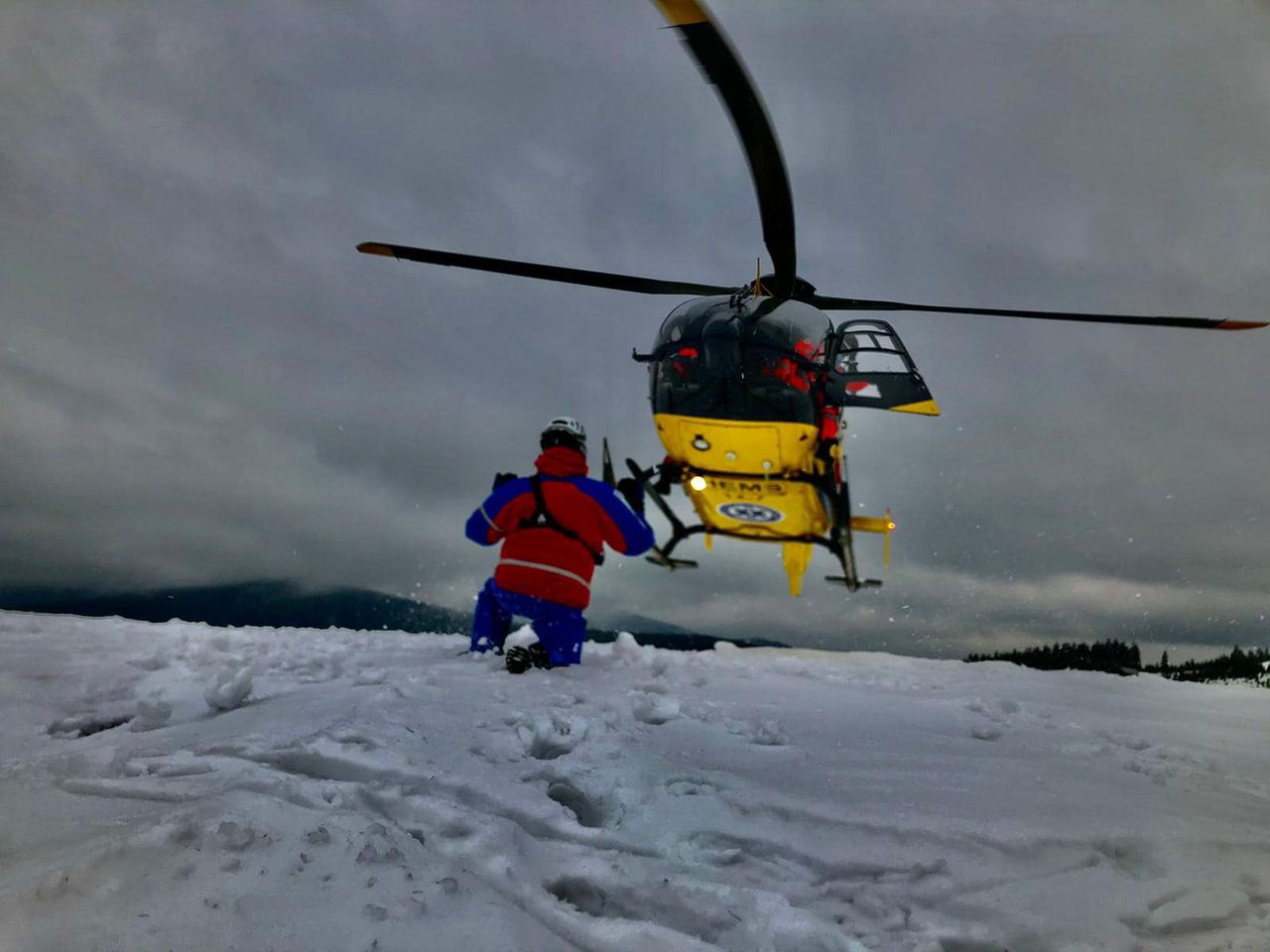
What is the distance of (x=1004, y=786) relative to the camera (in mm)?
2490

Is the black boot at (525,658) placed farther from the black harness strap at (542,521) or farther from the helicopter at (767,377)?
the helicopter at (767,377)

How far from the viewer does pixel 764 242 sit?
255 inches

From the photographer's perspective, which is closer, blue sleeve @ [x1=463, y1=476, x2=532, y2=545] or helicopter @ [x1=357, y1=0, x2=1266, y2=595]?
blue sleeve @ [x1=463, y1=476, x2=532, y2=545]

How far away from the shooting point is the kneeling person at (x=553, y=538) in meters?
5.35

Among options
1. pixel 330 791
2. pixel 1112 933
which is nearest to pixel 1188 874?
pixel 1112 933

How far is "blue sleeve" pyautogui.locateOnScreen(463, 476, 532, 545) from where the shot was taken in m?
5.59

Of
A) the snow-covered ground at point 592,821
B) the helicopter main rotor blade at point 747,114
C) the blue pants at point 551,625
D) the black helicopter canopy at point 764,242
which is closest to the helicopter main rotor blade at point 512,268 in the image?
the black helicopter canopy at point 764,242

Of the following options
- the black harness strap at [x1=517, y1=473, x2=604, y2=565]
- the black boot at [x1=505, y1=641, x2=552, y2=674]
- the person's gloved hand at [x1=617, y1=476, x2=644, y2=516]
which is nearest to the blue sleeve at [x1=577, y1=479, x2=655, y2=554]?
the black harness strap at [x1=517, y1=473, x2=604, y2=565]

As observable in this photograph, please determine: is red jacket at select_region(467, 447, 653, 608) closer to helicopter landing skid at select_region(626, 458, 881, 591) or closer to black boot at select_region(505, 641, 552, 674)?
black boot at select_region(505, 641, 552, 674)

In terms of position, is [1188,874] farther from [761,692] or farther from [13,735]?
[13,735]

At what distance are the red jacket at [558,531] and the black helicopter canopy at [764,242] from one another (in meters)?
2.11

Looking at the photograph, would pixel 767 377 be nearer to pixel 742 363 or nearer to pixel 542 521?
pixel 742 363

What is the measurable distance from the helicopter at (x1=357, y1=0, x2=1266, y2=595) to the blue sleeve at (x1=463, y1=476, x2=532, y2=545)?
2.18m

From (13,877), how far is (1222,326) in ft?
26.4
